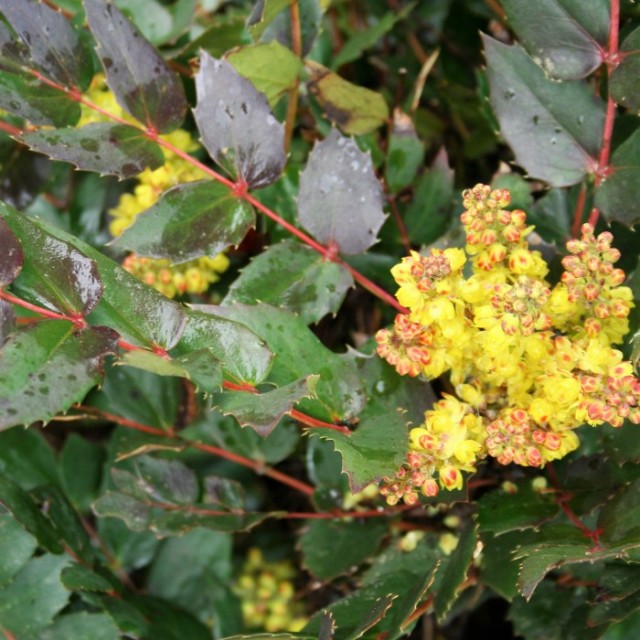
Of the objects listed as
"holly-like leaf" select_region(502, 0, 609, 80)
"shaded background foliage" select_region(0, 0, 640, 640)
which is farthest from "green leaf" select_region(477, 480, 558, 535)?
"holly-like leaf" select_region(502, 0, 609, 80)

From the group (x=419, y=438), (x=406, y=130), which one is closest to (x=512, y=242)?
(x=419, y=438)

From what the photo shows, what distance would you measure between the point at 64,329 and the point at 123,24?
461 mm

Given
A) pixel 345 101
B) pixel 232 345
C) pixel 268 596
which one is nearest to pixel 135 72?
pixel 345 101

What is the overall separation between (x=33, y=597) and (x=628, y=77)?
111cm

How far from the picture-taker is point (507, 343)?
2.92 ft

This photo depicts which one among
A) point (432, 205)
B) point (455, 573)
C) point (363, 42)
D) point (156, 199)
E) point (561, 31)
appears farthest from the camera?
point (363, 42)

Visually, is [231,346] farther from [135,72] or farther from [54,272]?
[135,72]

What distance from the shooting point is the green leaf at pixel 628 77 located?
3.36 ft

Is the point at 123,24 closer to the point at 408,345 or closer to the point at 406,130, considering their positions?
the point at 406,130

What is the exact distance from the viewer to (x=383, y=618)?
3.30ft

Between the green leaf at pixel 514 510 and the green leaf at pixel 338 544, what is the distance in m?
0.26

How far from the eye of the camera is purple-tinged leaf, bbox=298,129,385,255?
1149 mm

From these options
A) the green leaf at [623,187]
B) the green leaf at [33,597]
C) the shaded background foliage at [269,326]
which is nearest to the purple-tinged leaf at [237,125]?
the shaded background foliage at [269,326]

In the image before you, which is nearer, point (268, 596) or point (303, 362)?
point (303, 362)
